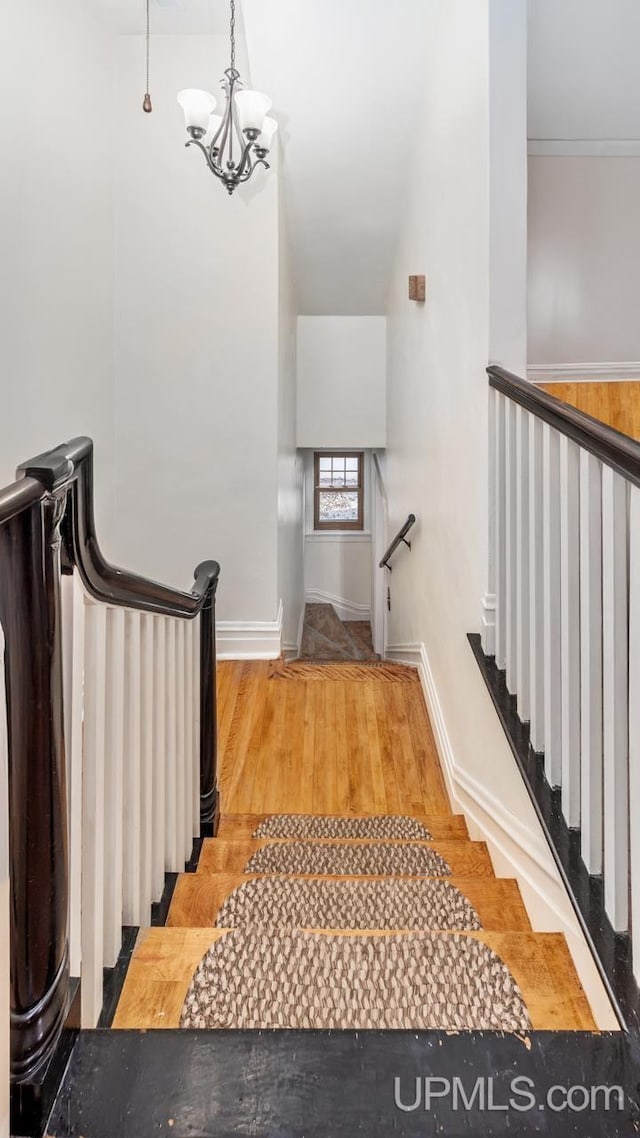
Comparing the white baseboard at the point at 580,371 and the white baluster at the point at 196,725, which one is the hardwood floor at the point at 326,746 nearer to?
the white baluster at the point at 196,725

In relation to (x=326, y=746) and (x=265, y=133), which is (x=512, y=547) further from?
(x=265, y=133)

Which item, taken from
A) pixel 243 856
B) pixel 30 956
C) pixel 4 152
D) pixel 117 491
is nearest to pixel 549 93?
pixel 4 152

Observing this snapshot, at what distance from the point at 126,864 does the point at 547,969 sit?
32.9 inches

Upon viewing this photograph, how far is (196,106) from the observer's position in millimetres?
2656

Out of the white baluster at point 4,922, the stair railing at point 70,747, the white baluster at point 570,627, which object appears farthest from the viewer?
the white baluster at point 570,627

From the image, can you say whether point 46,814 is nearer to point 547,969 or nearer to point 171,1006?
point 171,1006

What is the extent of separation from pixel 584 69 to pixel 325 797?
3.10 metres

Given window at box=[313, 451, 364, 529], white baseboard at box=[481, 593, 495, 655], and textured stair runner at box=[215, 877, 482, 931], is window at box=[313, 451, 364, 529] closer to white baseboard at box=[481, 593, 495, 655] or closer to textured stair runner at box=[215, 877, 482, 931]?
white baseboard at box=[481, 593, 495, 655]

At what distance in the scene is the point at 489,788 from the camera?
197 centimetres

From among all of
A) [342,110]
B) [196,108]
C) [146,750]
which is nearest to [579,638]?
[146,750]

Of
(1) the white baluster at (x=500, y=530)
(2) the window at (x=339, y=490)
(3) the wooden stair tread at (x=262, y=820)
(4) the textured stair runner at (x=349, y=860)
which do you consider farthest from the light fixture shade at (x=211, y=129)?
(2) the window at (x=339, y=490)

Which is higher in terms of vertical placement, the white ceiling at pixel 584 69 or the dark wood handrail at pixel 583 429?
the white ceiling at pixel 584 69

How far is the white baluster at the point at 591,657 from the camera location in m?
1.18

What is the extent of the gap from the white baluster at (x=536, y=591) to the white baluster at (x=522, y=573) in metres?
0.07
